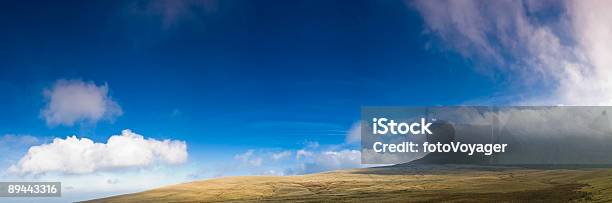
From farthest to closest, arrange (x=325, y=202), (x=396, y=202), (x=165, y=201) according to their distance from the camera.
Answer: (x=165, y=201) < (x=325, y=202) < (x=396, y=202)

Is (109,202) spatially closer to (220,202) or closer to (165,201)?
(165,201)

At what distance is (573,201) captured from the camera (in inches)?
2805

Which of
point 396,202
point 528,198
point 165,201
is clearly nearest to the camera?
point 528,198

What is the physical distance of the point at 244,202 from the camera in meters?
152

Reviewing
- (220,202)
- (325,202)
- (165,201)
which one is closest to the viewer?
(325,202)

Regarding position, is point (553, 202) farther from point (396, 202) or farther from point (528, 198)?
point (396, 202)

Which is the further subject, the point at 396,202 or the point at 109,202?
the point at 109,202

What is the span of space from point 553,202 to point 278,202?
8363 centimetres

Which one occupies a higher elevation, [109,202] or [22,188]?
[22,188]

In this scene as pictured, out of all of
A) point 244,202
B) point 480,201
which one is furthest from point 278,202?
point 480,201

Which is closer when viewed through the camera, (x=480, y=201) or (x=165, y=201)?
(x=480, y=201)

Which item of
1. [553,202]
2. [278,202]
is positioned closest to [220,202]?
[278,202]

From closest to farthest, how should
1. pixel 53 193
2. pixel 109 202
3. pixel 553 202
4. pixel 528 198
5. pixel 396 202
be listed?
pixel 553 202
pixel 528 198
pixel 53 193
pixel 396 202
pixel 109 202

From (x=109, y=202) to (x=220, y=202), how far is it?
2413 inches
